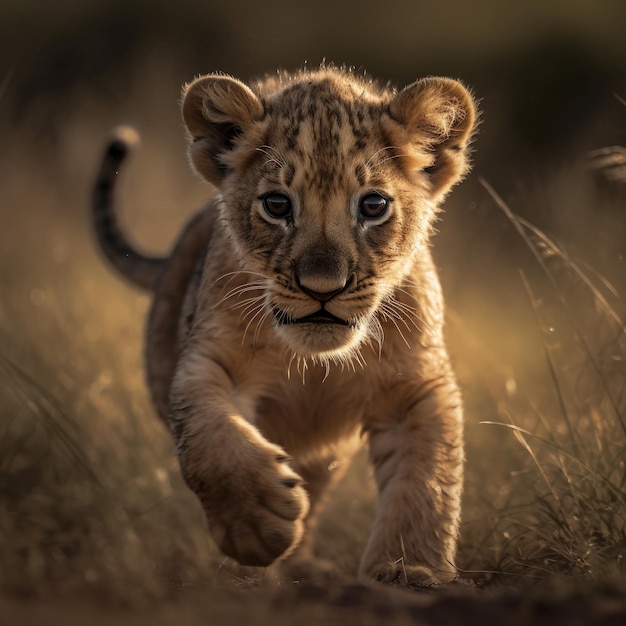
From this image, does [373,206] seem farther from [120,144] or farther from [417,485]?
[120,144]

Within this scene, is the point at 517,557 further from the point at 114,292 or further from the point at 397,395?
the point at 114,292

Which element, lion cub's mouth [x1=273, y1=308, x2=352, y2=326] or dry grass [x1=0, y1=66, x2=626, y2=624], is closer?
dry grass [x1=0, y1=66, x2=626, y2=624]

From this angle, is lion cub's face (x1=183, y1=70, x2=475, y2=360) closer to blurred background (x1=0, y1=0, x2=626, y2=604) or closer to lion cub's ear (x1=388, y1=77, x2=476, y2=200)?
lion cub's ear (x1=388, y1=77, x2=476, y2=200)

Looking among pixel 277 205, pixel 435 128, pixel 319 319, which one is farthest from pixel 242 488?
pixel 435 128

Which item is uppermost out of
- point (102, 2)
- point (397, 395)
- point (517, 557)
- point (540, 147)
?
point (102, 2)

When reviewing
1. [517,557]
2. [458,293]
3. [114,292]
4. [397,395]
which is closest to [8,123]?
[114,292]

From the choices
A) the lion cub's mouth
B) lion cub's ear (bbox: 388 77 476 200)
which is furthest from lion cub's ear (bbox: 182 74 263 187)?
the lion cub's mouth

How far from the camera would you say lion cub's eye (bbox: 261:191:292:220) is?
4.40 m

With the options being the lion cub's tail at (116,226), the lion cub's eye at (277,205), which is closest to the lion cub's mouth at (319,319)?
the lion cub's eye at (277,205)

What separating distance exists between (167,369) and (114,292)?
3298 millimetres

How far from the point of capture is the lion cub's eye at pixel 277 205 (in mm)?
4398

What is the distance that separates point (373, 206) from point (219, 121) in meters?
0.83

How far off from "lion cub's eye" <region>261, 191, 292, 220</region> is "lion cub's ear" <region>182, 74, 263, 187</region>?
1.08 ft

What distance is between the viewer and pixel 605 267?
6.12 m
